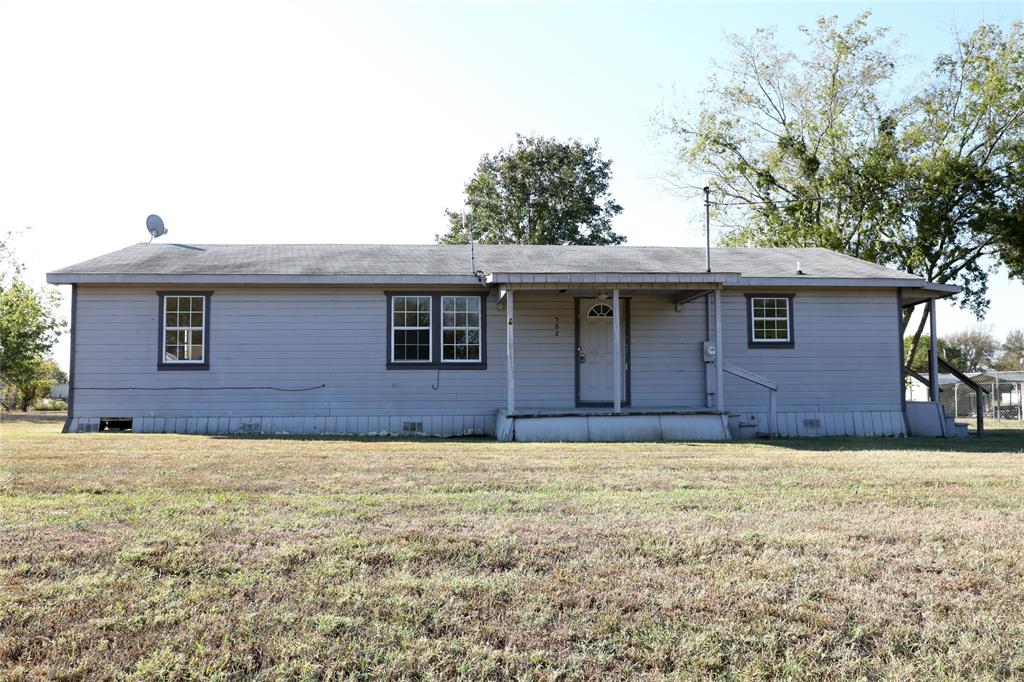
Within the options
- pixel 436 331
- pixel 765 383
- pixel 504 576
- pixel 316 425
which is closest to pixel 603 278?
pixel 436 331

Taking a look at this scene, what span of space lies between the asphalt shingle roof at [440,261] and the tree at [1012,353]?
38.3 meters

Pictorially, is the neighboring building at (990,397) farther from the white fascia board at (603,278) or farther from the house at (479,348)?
the white fascia board at (603,278)

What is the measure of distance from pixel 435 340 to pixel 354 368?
57.3 inches

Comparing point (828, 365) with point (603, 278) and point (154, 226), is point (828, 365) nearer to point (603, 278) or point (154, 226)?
point (603, 278)

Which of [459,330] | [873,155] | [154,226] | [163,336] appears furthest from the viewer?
[873,155]

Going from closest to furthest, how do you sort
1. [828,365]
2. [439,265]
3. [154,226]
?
1. [439,265]
2. [828,365]
3. [154,226]

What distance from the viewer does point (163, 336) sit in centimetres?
1362

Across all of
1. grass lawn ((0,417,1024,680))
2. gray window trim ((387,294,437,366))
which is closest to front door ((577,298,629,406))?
gray window trim ((387,294,437,366))

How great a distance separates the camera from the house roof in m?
13.3

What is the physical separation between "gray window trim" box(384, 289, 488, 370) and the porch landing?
162cm

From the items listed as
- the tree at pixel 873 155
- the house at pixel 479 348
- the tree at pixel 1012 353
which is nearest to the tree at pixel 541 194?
the tree at pixel 873 155

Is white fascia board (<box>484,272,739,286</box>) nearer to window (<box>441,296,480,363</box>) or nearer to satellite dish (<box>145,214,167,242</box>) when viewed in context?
window (<box>441,296,480,363</box>)

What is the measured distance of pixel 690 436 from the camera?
41.4 ft

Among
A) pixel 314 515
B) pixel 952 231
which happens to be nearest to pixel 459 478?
pixel 314 515
